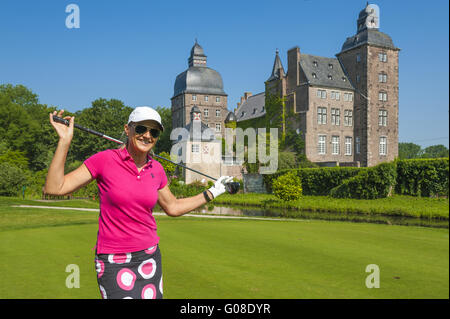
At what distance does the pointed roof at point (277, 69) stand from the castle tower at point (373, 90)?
31.9 feet

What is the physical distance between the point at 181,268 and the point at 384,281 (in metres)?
3.26

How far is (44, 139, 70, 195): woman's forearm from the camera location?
2.59 m

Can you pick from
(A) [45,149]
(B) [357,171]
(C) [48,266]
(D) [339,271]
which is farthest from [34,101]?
(D) [339,271]

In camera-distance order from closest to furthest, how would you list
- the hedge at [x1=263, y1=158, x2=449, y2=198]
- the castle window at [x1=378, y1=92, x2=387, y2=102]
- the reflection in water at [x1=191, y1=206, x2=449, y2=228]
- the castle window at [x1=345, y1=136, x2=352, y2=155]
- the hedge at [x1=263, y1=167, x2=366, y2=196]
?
the reflection in water at [x1=191, y1=206, x2=449, y2=228] → the hedge at [x1=263, y1=158, x2=449, y2=198] → the hedge at [x1=263, y1=167, x2=366, y2=196] → the castle window at [x1=378, y1=92, x2=387, y2=102] → the castle window at [x1=345, y1=136, x2=352, y2=155]

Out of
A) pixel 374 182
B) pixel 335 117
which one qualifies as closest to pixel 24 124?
pixel 374 182

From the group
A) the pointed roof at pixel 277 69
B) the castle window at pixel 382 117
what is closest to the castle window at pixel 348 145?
the castle window at pixel 382 117

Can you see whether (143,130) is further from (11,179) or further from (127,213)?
(11,179)

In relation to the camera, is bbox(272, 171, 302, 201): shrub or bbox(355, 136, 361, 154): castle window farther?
bbox(355, 136, 361, 154): castle window

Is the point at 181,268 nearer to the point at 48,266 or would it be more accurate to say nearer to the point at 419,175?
the point at 48,266

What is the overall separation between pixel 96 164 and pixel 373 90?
194 ft

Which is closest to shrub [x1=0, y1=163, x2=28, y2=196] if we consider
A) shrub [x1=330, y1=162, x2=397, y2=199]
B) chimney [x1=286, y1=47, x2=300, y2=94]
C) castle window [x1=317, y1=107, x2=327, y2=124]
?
shrub [x1=330, y1=162, x2=397, y2=199]

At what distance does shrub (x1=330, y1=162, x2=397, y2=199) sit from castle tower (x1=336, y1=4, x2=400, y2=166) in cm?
2277

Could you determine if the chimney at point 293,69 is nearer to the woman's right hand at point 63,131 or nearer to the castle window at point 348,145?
the castle window at point 348,145

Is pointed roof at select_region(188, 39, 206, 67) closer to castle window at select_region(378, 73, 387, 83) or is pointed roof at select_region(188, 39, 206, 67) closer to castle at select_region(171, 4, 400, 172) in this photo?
castle at select_region(171, 4, 400, 172)
